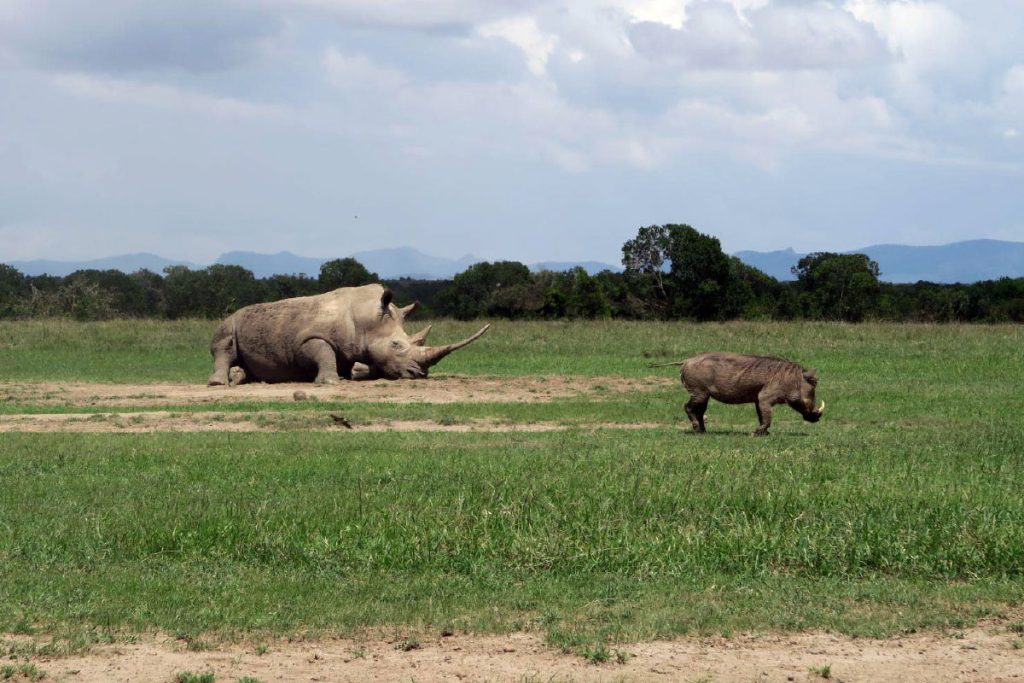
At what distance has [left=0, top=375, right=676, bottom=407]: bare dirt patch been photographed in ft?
71.6

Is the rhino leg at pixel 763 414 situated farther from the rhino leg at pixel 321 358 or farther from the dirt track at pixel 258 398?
the rhino leg at pixel 321 358

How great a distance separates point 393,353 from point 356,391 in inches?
98.9

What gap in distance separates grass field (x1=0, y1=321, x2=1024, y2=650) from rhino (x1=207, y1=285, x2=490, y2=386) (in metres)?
8.72

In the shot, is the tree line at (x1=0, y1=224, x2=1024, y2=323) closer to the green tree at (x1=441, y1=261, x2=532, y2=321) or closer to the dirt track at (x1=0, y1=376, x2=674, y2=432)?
the green tree at (x1=441, y1=261, x2=532, y2=321)

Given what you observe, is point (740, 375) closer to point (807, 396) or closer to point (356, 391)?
point (807, 396)

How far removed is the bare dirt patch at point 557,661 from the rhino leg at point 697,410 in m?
8.85

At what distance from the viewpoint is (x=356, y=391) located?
23.3m

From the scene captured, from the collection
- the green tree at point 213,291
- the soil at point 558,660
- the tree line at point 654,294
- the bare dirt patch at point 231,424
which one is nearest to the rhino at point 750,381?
the bare dirt patch at point 231,424

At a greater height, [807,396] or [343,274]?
[343,274]

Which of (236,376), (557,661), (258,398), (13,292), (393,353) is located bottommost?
(557,661)

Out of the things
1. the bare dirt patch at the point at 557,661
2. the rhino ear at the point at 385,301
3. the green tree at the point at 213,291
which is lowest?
the bare dirt patch at the point at 557,661

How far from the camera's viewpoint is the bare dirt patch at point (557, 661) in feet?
22.3

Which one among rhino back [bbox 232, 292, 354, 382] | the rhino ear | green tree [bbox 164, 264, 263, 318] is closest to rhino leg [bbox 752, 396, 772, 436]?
rhino back [bbox 232, 292, 354, 382]

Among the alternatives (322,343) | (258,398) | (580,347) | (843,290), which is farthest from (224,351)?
(843,290)
